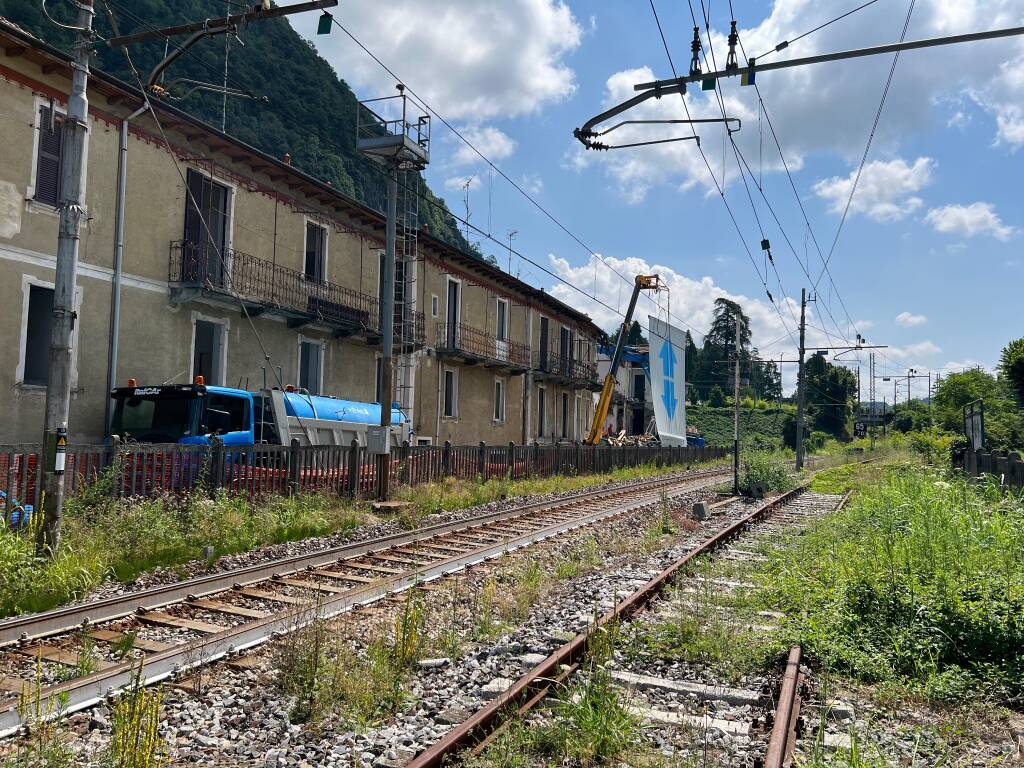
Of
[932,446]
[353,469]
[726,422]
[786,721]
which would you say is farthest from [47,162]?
[726,422]

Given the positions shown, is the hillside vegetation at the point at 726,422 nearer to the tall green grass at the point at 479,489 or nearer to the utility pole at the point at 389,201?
the tall green grass at the point at 479,489

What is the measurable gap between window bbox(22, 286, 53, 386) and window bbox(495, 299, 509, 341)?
20759 millimetres

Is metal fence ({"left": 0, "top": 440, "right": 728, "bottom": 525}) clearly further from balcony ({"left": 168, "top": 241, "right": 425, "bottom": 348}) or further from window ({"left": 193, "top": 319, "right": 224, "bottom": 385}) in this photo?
window ({"left": 193, "top": 319, "right": 224, "bottom": 385})

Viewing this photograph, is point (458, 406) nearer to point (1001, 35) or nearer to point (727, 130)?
point (727, 130)

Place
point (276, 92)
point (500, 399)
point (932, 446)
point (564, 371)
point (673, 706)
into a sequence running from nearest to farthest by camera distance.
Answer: point (673, 706) → point (932, 446) → point (500, 399) → point (564, 371) → point (276, 92)

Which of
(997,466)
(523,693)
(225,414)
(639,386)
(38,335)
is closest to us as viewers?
(523,693)

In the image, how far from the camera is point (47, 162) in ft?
52.2

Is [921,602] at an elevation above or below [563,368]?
below

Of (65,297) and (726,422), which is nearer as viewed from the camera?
(65,297)

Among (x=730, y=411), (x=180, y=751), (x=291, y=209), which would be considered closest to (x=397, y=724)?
(x=180, y=751)

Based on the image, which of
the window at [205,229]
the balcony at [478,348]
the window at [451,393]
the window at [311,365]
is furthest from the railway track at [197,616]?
the window at [451,393]

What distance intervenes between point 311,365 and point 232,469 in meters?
11.3

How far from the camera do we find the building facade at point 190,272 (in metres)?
15.4

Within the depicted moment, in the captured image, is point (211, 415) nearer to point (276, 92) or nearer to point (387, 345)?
point (387, 345)
